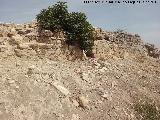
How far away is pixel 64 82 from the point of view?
19.8 m

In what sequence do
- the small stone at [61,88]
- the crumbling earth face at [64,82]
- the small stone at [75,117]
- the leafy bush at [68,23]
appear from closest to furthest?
the crumbling earth face at [64,82], the small stone at [75,117], the small stone at [61,88], the leafy bush at [68,23]

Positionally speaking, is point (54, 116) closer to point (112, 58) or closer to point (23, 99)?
point (23, 99)

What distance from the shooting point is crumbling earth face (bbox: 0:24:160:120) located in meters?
17.8

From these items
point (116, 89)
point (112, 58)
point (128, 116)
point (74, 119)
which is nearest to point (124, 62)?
point (112, 58)

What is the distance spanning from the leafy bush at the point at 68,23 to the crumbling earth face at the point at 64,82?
25.6 inches

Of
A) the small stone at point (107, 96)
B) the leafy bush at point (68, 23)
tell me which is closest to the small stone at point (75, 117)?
the small stone at point (107, 96)

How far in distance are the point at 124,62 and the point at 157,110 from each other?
506 cm

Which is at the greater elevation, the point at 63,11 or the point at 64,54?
the point at 63,11

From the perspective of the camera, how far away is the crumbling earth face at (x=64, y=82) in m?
17.8

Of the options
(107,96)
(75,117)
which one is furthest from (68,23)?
(75,117)

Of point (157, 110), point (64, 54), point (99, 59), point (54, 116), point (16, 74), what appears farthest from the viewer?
point (99, 59)

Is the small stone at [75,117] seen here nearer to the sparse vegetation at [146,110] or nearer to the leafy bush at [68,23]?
the sparse vegetation at [146,110]

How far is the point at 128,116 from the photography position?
19438mm

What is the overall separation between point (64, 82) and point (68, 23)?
4.75 meters
